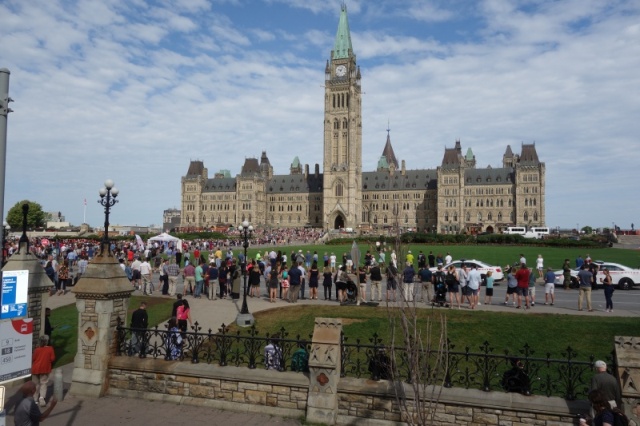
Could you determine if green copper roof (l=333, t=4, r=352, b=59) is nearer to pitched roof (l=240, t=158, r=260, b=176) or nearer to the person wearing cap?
pitched roof (l=240, t=158, r=260, b=176)

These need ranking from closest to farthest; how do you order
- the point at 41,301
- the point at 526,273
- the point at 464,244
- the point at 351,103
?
1. the point at 41,301
2. the point at 526,273
3. the point at 464,244
4. the point at 351,103

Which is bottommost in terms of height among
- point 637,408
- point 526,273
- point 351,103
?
point 637,408

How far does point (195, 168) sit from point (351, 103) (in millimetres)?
56976

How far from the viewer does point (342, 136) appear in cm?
12769

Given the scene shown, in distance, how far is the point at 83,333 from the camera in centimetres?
1213

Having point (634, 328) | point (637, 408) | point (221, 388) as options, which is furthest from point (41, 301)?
point (634, 328)

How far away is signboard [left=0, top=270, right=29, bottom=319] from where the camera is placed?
8174mm

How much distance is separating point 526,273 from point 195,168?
143626 mm

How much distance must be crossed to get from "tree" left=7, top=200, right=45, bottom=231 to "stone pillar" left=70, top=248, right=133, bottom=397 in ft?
362

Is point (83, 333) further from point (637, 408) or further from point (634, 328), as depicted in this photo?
point (634, 328)

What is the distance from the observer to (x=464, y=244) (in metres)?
67.4

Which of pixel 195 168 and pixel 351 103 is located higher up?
pixel 351 103

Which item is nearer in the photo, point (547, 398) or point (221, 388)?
point (547, 398)

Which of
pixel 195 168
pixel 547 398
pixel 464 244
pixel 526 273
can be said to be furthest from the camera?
pixel 195 168
